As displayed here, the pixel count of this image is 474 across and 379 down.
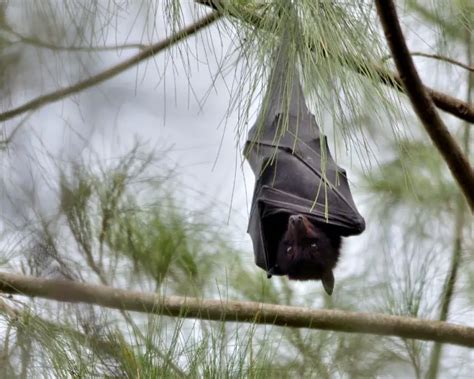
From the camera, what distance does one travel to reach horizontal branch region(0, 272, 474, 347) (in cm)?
196

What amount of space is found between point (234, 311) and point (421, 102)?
1.75 ft

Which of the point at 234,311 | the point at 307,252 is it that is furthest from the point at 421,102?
the point at 307,252

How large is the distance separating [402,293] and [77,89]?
1485 mm

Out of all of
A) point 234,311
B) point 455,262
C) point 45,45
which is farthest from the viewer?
point 455,262

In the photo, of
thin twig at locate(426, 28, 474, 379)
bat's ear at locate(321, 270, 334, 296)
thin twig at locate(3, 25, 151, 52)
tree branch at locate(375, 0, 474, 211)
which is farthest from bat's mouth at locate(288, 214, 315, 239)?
thin twig at locate(3, 25, 151, 52)

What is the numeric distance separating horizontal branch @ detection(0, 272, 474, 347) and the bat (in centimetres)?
32

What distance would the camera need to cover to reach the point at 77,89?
69.4 inches

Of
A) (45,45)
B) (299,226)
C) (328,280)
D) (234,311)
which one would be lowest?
(234,311)

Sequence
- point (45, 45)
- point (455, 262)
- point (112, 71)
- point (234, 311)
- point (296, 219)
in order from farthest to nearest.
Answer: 1. point (455, 262)
2. point (296, 219)
3. point (234, 311)
4. point (112, 71)
5. point (45, 45)

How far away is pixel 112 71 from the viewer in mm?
1934

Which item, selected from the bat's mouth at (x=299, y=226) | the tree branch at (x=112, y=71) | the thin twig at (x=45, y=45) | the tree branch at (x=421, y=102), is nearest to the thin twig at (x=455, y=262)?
the bat's mouth at (x=299, y=226)

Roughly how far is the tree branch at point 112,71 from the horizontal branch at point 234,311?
13.2 inches

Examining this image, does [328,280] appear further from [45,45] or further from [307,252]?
[45,45]

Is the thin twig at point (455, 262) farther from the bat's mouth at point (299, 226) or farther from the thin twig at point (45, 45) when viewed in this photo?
the thin twig at point (45, 45)
